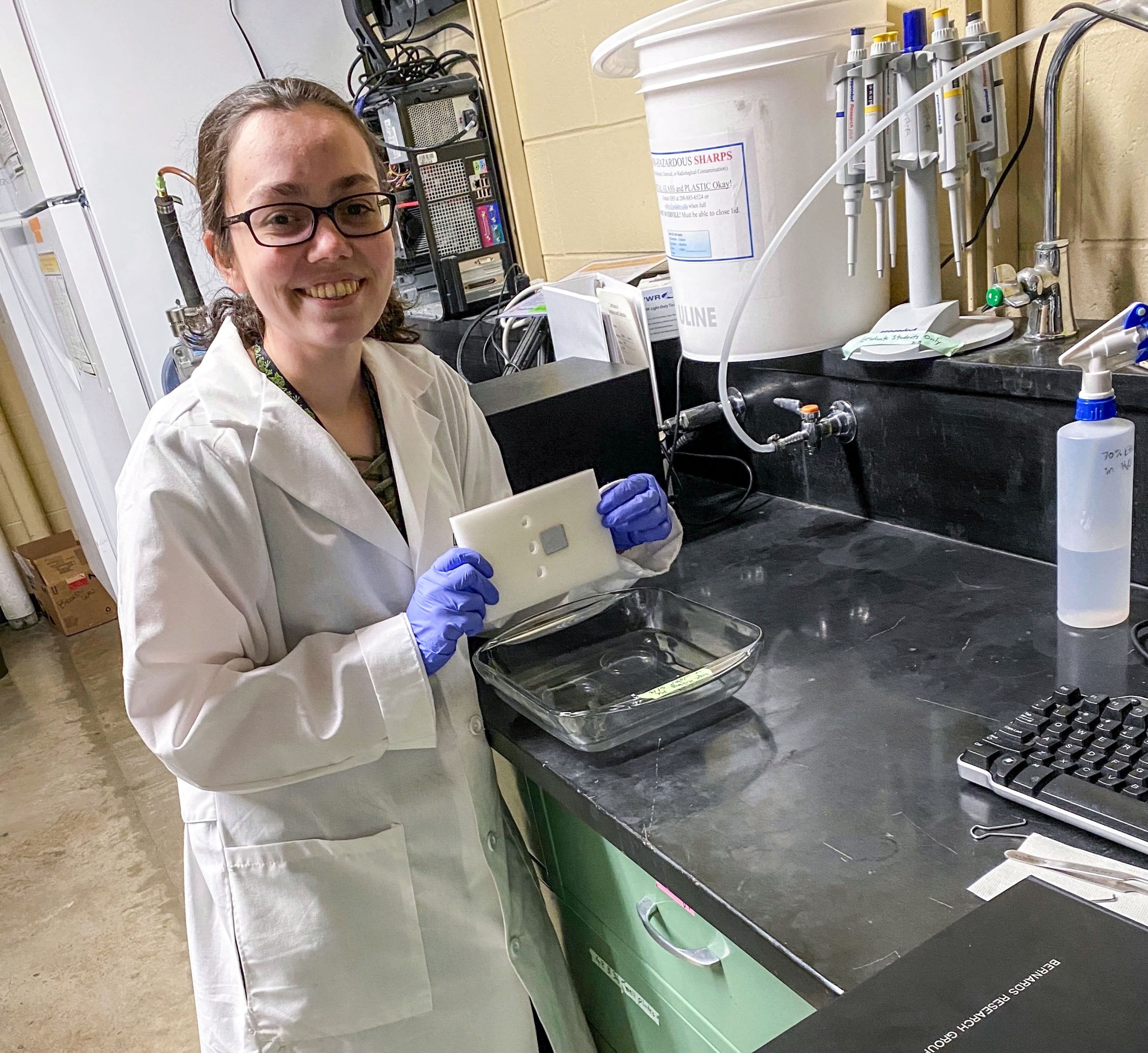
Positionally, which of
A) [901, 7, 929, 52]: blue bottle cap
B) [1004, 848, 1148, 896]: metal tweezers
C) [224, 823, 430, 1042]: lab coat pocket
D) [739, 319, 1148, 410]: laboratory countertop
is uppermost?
[901, 7, 929, 52]: blue bottle cap

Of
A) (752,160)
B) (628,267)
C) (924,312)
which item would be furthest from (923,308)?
(628,267)

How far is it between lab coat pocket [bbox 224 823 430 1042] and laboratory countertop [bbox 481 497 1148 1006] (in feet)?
0.65

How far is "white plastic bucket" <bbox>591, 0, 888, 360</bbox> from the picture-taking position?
3.84ft

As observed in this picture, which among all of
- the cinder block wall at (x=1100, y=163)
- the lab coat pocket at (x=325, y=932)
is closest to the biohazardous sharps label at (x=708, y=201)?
the cinder block wall at (x=1100, y=163)

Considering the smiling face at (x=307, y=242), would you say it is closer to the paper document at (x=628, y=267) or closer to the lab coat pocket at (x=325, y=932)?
the lab coat pocket at (x=325, y=932)

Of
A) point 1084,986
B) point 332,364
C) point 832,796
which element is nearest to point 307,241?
point 332,364

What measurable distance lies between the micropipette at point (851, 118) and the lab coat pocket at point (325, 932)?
0.89 m

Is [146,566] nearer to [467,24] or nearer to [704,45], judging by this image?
[704,45]

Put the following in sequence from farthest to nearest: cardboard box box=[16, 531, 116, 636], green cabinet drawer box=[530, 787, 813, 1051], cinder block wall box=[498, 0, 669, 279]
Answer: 1. cardboard box box=[16, 531, 116, 636]
2. cinder block wall box=[498, 0, 669, 279]
3. green cabinet drawer box=[530, 787, 813, 1051]

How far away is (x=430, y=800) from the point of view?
110cm

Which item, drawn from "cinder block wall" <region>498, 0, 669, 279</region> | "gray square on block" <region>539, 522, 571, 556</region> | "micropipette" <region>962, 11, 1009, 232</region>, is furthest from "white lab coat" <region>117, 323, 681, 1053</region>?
"cinder block wall" <region>498, 0, 669, 279</region>

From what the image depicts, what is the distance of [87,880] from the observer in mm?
2494

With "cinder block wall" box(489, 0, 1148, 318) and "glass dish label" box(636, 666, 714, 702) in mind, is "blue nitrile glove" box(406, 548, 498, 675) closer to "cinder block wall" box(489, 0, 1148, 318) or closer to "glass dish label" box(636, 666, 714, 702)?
"glass dish label" box(636, 666, 714, 702)

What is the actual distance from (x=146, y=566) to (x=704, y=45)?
2.77ft
